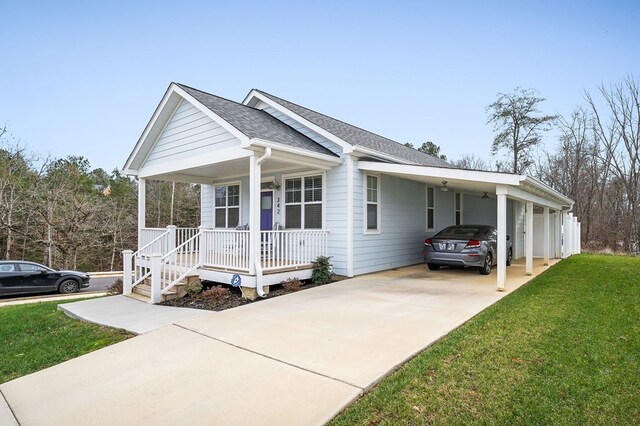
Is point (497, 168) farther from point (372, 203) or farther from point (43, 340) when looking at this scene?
point (43, 340)

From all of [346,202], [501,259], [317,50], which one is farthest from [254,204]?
[317,50]

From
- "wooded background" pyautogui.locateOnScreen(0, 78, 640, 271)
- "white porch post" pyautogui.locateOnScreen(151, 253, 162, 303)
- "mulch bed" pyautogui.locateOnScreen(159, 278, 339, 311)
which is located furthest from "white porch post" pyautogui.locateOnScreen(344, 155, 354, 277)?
"wooded background" pyautogui.locateOnScreen(0, 78, 640, 271)

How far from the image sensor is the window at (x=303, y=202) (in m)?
9.88

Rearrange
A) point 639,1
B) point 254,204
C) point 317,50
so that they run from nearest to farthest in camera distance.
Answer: point 254,204, point 639,1, point 317,50

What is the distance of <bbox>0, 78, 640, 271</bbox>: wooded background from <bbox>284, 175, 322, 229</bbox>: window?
16.6 m

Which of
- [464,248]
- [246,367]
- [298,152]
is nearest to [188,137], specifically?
[298,152]

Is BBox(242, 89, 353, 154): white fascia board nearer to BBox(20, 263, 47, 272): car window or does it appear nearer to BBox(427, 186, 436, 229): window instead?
BBox(427, 186, 436, 229): window

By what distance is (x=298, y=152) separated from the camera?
8102 mm

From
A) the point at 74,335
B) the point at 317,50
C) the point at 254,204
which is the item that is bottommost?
the point at 74,335

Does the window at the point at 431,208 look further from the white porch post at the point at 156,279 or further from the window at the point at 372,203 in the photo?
the white porch post at the point at 156,279

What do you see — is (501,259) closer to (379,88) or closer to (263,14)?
(263,14)

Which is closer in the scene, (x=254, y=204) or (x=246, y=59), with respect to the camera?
(x=254, y=204)

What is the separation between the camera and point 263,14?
14.4 m

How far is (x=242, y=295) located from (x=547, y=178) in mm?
27708
